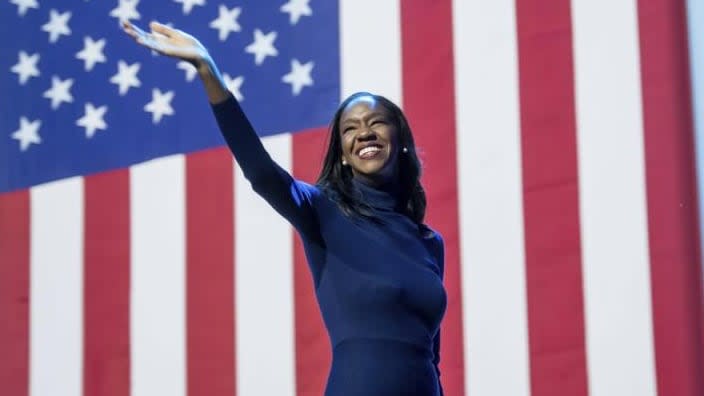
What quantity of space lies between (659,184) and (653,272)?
0.16 metres

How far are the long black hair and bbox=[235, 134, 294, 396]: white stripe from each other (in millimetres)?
883

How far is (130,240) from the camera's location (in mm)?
2748

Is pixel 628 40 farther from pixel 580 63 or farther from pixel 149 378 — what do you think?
pixel 149 378

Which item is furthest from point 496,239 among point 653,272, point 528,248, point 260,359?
point 260,359

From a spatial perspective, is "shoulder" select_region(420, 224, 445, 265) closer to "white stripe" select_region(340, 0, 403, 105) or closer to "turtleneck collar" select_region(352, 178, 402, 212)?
"turtleneck collar" select_region(352, 178, 402, 212)

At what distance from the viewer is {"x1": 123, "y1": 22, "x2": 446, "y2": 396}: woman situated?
1526mm

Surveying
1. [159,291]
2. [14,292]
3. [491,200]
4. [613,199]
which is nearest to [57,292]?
[14,292]

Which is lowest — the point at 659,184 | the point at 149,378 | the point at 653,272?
the point at 149,378

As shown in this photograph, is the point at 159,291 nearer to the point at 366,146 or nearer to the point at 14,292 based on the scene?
the point at 14,292

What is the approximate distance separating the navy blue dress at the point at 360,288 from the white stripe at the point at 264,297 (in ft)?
3.28

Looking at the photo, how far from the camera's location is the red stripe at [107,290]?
2727mm

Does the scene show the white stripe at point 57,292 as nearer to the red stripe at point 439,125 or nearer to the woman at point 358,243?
the red stripe at point 439,125

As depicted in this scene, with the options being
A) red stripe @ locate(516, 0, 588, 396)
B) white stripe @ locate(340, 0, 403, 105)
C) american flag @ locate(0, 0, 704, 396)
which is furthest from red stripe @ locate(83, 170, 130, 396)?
red stripe @ locate(516, 0, 588, 396)

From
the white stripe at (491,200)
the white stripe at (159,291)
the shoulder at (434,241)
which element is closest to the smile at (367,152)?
the shoulder at (434,241)
